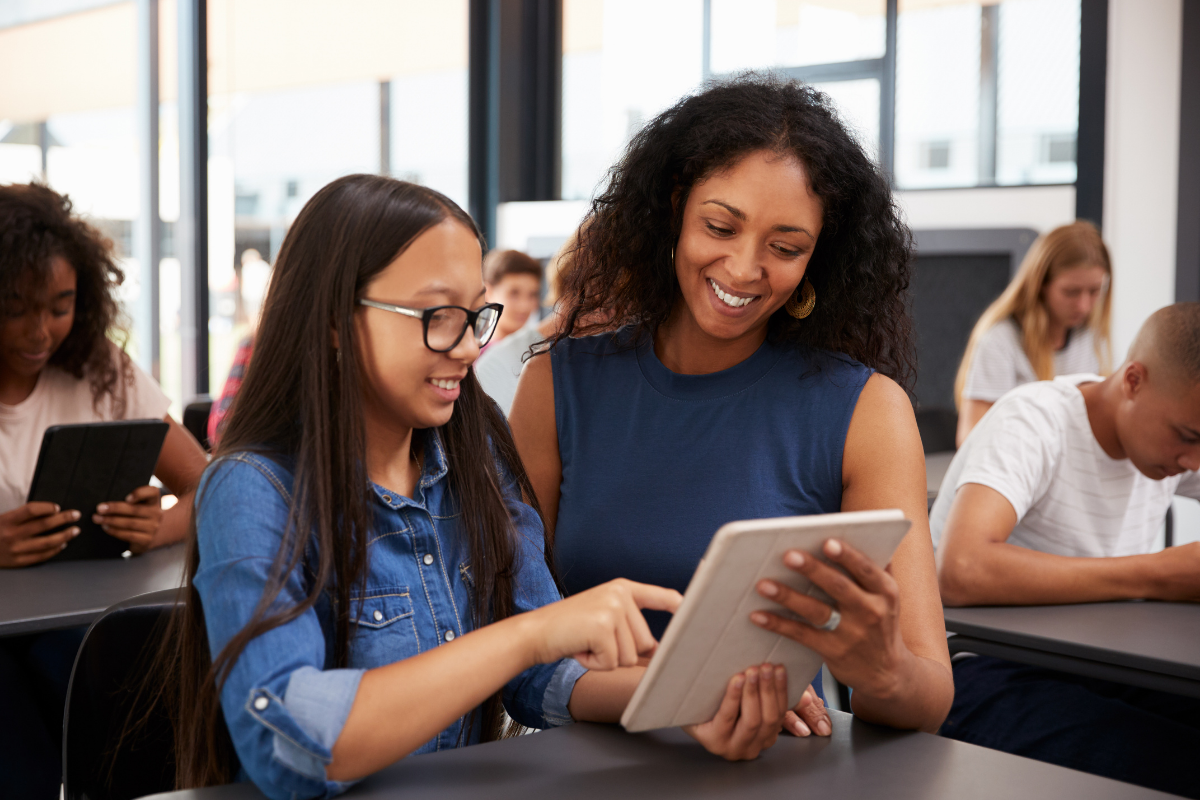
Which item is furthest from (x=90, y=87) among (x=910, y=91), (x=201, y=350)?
(x=910, y=91)

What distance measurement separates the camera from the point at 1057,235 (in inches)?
143

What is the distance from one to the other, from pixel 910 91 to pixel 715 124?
11.3ft

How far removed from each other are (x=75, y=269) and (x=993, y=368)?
2.85 meters

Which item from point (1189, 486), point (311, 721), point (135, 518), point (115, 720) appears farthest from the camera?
point (1189, 486)

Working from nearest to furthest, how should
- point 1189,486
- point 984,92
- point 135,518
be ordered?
point 135,518 < point 1189,486 < point 984,92

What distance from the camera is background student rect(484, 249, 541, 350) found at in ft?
13.3

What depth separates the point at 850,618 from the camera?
937mm

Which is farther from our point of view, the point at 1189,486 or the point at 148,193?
the point at 148,193

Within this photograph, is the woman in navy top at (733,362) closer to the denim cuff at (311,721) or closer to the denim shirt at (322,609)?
the denim shirt at (322,609)

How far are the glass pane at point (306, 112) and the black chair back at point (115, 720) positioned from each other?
9.03 ft

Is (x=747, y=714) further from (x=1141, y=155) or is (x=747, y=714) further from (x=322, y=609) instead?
(x=1141, y=155)

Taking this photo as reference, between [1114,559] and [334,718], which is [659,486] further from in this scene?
[1114,559]

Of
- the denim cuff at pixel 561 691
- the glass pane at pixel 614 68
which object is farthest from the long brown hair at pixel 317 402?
the glass pane at pixel 614 68

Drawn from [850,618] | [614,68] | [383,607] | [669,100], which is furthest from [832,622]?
[614,68]
